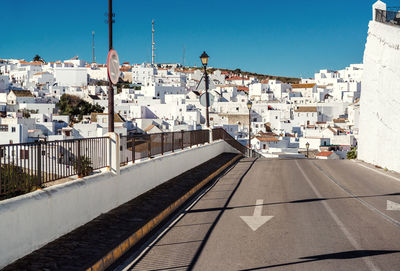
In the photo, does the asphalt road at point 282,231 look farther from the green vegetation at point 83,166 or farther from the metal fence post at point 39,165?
the green vegetation at point 83,166

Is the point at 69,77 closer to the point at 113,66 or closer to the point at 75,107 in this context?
the point at 75,107

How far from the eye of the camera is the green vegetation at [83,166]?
9891 millimetres

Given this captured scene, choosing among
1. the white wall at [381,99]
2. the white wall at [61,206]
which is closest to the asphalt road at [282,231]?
the white wall at [61,206]

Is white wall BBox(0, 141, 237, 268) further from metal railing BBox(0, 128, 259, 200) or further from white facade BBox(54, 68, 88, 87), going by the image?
white facade BBox(54, 68, 88, 87)

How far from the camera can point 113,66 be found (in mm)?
11617

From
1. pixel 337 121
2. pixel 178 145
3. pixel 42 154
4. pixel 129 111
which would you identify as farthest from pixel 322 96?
pixel 42 154

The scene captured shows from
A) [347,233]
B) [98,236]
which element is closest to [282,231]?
[347,233]

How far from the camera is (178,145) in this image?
19.2 meters

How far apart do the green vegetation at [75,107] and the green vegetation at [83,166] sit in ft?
400

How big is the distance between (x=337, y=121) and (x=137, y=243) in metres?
130

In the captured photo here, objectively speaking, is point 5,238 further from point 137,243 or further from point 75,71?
point 75,71

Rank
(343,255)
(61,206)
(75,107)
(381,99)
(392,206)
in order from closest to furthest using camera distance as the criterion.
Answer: (343,255), (61,206), (392,206), (381,99), (75,107)

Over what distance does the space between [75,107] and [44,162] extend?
136 m

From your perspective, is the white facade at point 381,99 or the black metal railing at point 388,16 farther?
the black metal railing at point 388,16
